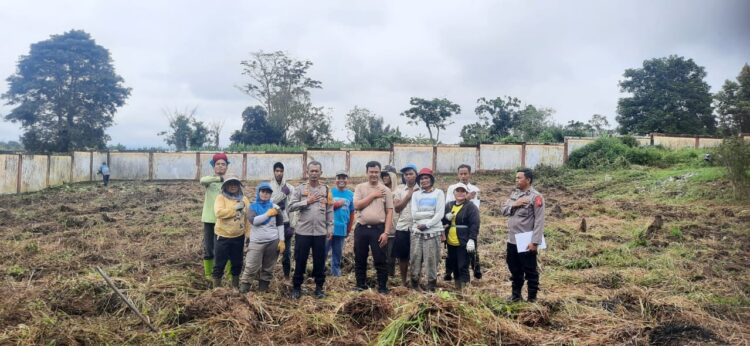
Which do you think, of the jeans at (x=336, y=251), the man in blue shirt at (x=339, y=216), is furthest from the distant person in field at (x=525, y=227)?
the jeans at (x=336, y=251)

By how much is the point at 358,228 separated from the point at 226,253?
4.63 ft

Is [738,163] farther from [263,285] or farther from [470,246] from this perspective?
[263,285]

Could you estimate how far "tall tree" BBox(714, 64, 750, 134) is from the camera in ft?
80.8

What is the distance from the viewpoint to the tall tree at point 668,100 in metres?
36.9

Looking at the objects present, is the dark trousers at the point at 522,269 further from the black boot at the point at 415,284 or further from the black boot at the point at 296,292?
the black boot at the point at 296,292

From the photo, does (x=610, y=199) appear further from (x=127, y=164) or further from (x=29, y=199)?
(x=127, y=164)

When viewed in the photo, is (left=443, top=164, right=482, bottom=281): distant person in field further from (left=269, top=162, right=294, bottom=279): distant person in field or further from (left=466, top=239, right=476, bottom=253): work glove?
(left=269, top=162, right=294, bottom=279): distant person in field

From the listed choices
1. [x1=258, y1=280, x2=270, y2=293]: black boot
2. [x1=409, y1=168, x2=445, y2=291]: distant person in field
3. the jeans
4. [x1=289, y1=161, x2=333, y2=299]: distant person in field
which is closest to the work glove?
[x1=409, y1=168, x2=445, y2=291]: distant person in field

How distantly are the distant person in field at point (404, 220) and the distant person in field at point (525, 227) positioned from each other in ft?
3.74

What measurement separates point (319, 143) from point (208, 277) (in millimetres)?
32370

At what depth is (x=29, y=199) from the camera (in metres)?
16.6

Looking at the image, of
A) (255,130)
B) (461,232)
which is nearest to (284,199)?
(461,232)

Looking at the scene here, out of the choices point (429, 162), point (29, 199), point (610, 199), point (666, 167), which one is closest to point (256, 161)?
point (429, 162)

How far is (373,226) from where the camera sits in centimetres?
570
